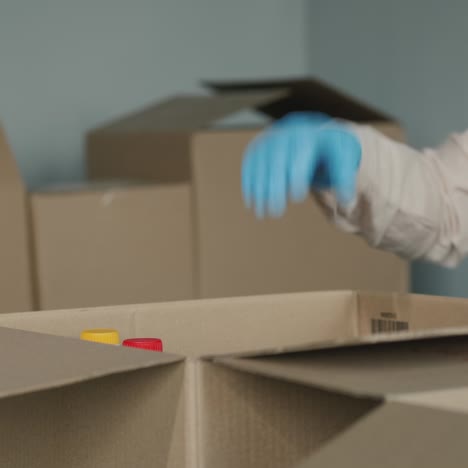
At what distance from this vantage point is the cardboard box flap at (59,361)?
0.54 m

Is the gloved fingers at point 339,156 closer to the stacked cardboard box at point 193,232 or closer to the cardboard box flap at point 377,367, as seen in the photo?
the cardboard box flap at point 377,367

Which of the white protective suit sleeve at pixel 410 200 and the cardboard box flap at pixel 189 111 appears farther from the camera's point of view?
the cardboard box flap at pixel 189 111

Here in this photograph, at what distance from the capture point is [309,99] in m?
1.77

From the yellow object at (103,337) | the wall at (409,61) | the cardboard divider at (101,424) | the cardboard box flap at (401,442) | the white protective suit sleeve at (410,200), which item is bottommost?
the cardboard divider at (101,424)

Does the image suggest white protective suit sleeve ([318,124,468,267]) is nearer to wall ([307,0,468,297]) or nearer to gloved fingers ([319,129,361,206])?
gloved fingers ([319,129,361,206])

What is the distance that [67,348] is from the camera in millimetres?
620

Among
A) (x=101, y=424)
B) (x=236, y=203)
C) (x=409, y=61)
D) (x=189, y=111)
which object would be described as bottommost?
(x=101, y=424)

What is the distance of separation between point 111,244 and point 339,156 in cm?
71

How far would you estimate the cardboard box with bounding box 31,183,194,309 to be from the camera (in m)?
1.36

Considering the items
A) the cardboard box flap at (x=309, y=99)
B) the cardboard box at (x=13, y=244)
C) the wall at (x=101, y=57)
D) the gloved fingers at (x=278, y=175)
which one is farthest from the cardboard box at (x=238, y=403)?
the wall at (x=101, y=57)

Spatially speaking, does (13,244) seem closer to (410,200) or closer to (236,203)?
(236,203)

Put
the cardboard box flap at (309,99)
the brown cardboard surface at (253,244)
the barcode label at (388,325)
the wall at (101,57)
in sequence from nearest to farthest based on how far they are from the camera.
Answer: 1. the barcode label at (388,325)
2. the brown cardboard surface at (253,244)
3. the cardboard box flap at (309,99)
4. the wall at (101,57)

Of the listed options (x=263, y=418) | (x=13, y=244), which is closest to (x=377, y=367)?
(x=263, y=418)

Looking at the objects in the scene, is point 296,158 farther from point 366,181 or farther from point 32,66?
A: point 32,66
